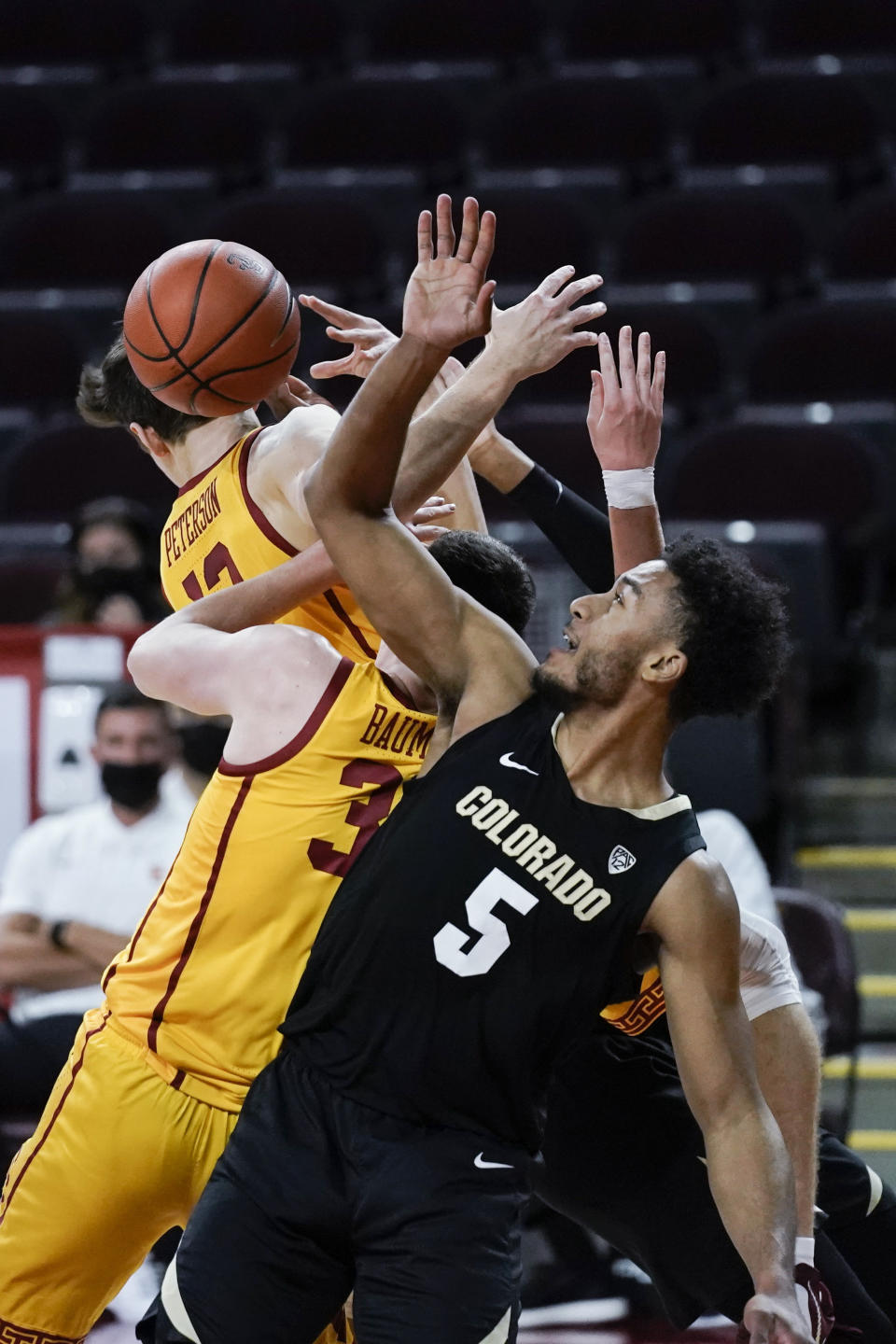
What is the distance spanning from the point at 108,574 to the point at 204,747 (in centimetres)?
103

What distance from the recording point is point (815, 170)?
967 cm

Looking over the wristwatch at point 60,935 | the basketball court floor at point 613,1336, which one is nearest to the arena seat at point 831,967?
the basketball court floor at point 613,1336

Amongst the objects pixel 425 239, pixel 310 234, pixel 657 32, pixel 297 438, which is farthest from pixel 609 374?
pixel 657 32

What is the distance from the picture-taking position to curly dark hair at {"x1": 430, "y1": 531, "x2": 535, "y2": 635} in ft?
11.4

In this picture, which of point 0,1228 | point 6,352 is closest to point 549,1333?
point 0,1228

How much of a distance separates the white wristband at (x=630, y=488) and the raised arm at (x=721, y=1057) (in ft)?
3.24

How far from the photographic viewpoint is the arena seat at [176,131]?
34.9 ft

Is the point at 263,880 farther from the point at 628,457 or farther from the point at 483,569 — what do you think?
the point at 628,457

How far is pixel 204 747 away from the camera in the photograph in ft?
20.2

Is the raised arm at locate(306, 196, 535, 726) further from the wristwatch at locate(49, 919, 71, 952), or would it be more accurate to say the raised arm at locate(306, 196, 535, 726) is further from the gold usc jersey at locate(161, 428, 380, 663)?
the wristwatch at locate(49, 919, 71, 952)

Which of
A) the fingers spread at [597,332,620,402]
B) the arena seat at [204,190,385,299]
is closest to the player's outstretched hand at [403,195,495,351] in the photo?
the fingers spread at [597,332,620,402]

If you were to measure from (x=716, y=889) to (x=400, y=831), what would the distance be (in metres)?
0.54

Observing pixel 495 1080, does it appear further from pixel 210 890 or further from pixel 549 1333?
pixel 549 1333

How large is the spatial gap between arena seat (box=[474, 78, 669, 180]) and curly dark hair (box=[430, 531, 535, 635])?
6.98 meters
